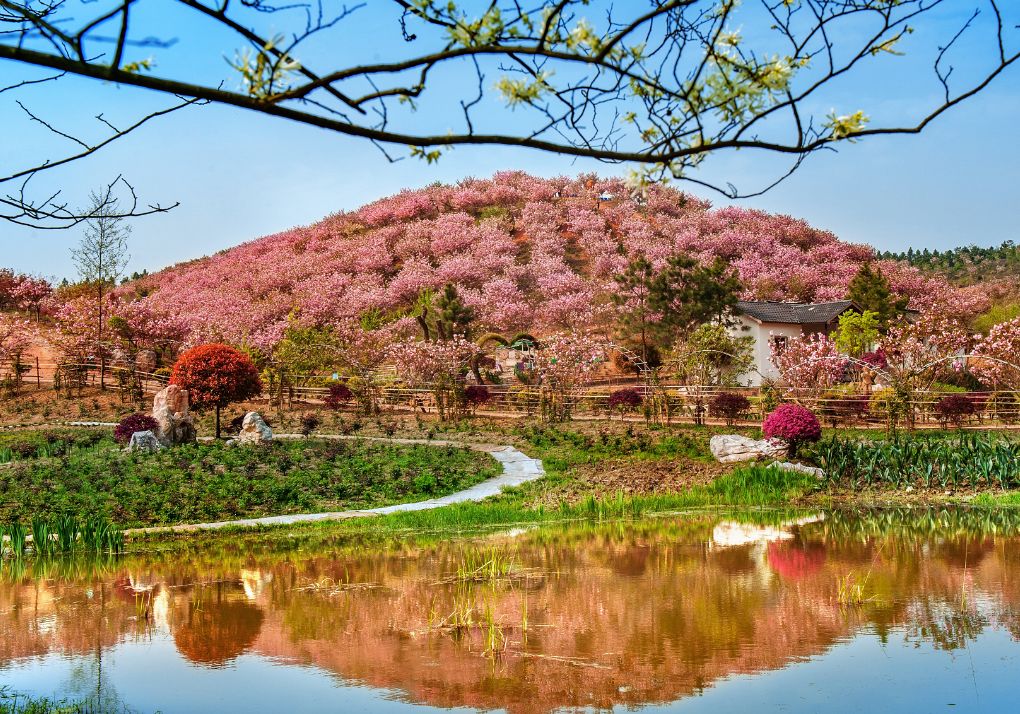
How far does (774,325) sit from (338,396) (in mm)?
17405

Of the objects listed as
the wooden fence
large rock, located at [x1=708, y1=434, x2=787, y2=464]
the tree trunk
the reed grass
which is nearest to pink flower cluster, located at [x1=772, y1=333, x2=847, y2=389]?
the wooden fence

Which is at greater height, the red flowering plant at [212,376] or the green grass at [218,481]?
the red flowering plant at [212,376]

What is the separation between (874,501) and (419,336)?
32.9m

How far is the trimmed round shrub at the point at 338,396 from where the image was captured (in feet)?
102

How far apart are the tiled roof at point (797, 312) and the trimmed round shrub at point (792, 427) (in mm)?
19878

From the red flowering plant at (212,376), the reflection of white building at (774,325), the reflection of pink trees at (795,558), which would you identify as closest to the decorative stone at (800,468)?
the reflection of pink trees at (795,558)

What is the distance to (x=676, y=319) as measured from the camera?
34.9 meters

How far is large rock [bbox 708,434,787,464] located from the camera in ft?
57.1

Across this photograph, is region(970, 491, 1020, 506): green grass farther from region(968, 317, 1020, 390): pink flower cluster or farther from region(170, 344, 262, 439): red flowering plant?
region(170, 344, 262, 439): red flowering plant

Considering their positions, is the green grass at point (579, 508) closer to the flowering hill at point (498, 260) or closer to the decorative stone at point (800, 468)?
the decorative stone at point (800, 468)

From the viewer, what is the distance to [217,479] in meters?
16.5

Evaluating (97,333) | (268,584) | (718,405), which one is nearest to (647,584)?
(268,584)

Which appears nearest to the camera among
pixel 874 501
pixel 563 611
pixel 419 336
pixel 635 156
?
pixel 635 156

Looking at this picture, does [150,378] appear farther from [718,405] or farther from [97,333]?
[718,405]
